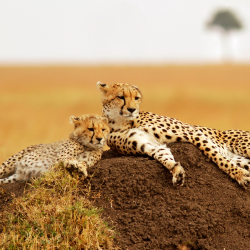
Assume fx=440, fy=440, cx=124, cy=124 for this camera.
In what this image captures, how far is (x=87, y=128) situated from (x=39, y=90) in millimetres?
14977

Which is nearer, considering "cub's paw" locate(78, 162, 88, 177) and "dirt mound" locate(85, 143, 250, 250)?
"dirt mound" locate(85, 143, 250, 250)

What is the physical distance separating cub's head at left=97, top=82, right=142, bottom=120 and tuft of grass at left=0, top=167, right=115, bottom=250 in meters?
0.80

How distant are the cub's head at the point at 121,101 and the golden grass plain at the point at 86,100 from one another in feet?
9.55

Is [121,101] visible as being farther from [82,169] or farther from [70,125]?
[70,125]

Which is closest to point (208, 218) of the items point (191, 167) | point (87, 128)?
point (191, 167)

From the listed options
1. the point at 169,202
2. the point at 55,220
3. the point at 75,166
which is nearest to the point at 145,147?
the point at 169,202

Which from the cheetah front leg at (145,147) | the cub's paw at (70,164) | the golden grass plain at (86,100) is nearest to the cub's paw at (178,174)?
the cheetah front leg at (145,147)

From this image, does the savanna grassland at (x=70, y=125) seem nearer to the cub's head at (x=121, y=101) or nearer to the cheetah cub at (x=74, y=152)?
the cheetah cub at (x=74, y=152)

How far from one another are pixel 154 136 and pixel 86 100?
11.5m

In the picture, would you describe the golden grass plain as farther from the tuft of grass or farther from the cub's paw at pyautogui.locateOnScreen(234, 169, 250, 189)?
the cub's paw at pyautogui.locateOnScreen(234, 169, 250, 189)

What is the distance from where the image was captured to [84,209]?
3.41m

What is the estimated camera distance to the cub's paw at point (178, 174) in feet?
12.4

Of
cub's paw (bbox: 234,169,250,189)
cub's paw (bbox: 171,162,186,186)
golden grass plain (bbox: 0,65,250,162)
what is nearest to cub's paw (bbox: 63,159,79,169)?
cub's paw (bbox: 171,162,186,186)

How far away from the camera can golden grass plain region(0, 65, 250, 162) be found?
36.6ft
